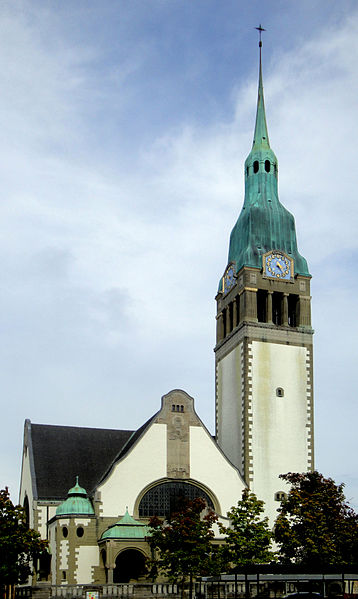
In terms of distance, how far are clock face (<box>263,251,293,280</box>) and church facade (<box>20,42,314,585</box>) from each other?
10cm

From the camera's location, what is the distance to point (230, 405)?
63.5 meters

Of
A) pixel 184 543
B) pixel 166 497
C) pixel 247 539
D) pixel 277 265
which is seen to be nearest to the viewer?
pixel 184 543

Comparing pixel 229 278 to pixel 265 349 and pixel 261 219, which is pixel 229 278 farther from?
pixel 265 349

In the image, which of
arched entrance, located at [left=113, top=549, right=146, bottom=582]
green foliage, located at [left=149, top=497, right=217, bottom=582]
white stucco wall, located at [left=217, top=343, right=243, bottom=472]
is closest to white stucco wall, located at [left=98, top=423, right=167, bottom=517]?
arched entrance, located at [left=113, top=549, right=146, bottom=582]

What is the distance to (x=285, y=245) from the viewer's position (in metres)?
65.7

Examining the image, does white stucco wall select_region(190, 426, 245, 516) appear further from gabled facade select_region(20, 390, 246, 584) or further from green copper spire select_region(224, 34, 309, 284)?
green copper spire select_region(224, 34, 309, 284)

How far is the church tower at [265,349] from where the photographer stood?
60.1 m

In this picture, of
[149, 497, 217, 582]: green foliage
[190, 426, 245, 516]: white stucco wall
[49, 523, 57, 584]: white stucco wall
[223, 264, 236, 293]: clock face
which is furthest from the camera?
[223, 264, 236, 293]: clock face

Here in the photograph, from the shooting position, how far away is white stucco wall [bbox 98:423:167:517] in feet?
181

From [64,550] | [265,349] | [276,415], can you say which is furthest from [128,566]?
[265,349]

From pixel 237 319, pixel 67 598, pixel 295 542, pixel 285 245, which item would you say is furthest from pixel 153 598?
pixel 285 245

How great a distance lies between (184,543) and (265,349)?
672 inches

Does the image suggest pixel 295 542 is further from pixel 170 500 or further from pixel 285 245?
pixel 285 245

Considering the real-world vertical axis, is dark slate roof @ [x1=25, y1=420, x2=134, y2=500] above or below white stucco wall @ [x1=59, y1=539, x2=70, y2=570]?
above
